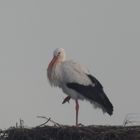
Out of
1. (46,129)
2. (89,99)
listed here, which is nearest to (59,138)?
(46,129)

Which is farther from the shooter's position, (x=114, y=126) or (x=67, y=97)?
(x=67, y=97)

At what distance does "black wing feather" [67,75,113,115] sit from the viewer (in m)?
15.8

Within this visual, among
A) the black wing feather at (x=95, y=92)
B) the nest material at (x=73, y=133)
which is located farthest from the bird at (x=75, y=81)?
the nest material at (x=73, y=133)

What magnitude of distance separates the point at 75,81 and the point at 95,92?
567 mm

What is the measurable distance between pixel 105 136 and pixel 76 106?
3226 millimetres

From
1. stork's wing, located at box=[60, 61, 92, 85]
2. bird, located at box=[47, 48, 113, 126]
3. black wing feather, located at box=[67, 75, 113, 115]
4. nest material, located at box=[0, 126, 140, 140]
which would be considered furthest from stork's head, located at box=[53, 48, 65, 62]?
nest material, located at box=[0, 126, 140, 140]

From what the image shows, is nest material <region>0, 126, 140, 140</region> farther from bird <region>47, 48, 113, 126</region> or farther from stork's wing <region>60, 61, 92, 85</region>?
stork's wing <region>60, 61, 92, 85</region>

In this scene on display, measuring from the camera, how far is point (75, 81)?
649 inches

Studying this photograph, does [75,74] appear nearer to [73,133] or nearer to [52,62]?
[52,62]

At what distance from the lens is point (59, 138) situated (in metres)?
14.0

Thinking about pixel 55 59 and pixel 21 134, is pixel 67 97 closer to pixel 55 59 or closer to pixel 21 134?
pixel 55 59

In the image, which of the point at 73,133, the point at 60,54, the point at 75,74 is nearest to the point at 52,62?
the point at 60,54

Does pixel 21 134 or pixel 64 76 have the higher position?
pixel 64 76

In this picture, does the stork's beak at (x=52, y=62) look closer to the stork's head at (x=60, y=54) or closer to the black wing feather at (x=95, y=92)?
the stork's head at (x=60, y=54)
